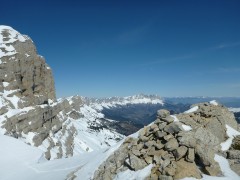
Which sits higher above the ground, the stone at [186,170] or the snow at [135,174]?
the stone at [186,170]

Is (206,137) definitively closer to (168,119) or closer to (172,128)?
(172,128)

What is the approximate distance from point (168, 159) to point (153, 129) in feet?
15.0

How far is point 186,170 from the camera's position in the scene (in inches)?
904

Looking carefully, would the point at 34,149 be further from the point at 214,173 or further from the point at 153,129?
the point at 214,173

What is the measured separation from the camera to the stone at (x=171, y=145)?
2466cm

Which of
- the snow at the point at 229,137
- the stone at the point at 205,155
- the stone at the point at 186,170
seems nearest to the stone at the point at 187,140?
the stone at the point at 205,155

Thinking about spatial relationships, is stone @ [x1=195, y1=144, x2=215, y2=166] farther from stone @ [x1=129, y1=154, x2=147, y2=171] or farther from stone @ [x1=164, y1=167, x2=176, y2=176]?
stone @ [x1=129, y1=154, x2=147, y2=171]

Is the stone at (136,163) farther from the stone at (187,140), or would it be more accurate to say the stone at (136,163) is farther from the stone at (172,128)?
the stone at (172,128)

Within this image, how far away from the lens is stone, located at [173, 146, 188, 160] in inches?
947

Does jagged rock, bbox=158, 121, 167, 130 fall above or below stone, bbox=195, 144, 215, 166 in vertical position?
above

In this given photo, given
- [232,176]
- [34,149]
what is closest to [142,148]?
[232,176]

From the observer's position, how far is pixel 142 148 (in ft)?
87.5

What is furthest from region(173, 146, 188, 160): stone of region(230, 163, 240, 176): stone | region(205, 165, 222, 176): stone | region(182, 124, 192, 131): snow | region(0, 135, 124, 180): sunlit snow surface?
region(0, 135, 124, 180): sunlit snow surface

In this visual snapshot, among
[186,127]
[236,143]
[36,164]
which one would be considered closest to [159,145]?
[186,127]
